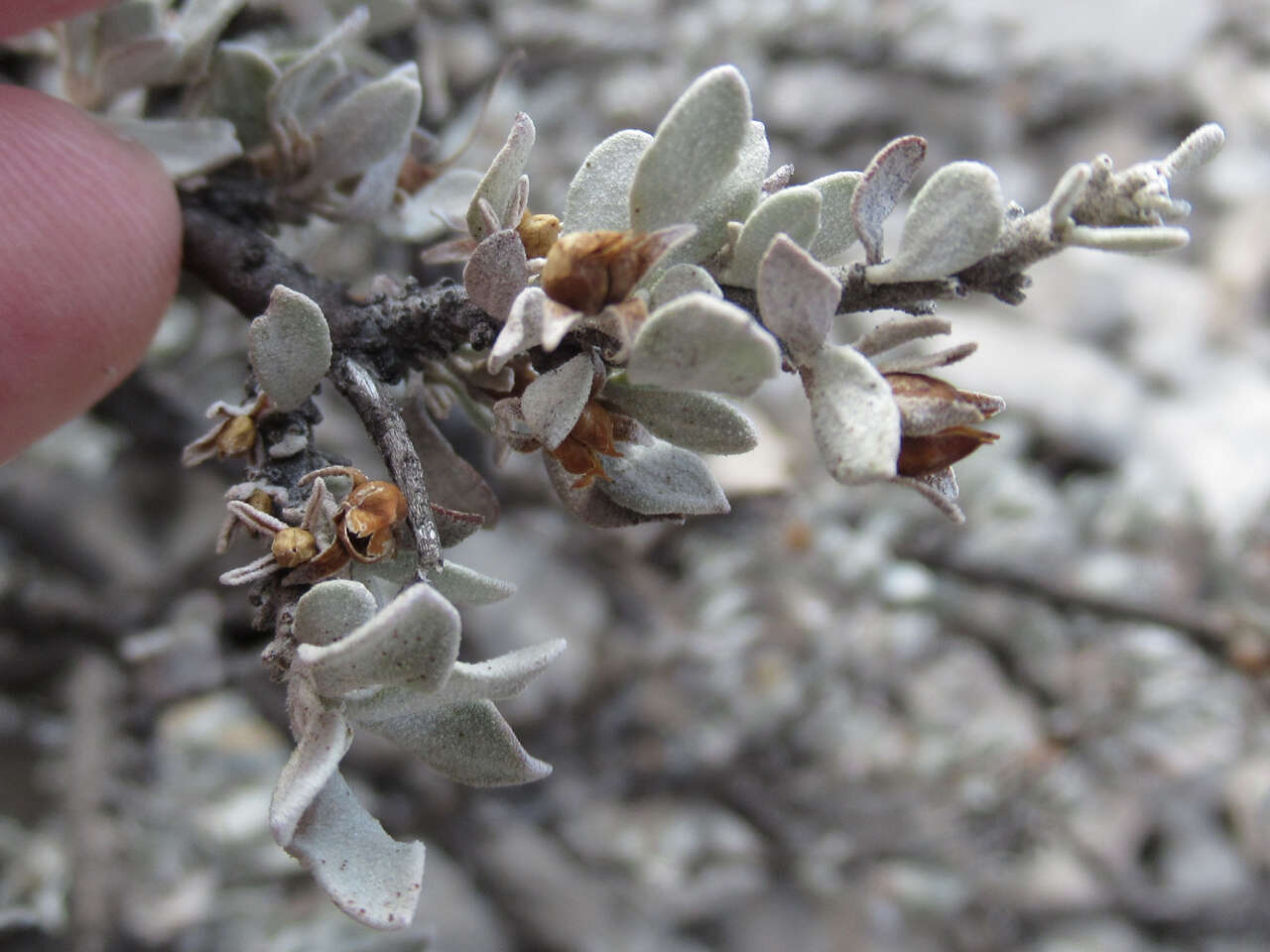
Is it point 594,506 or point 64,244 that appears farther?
point 64,244

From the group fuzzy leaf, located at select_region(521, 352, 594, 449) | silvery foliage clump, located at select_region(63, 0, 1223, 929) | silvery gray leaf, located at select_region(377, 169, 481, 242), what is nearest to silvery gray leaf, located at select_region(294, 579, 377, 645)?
silvery foliage clump, located at select_region(63, 0, 1223, 929)

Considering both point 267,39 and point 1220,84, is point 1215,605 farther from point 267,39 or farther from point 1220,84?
point 1220,84

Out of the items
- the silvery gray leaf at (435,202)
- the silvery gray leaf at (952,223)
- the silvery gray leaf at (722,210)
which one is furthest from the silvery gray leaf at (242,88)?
the silvery gray leaf at (952,223)

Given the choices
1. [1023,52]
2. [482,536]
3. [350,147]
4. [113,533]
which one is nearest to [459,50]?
[482,536]

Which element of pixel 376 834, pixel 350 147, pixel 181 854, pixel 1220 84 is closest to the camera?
pixel 376 834

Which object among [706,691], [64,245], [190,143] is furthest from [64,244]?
[706,691]

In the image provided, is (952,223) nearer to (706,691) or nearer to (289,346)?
(289,346)
